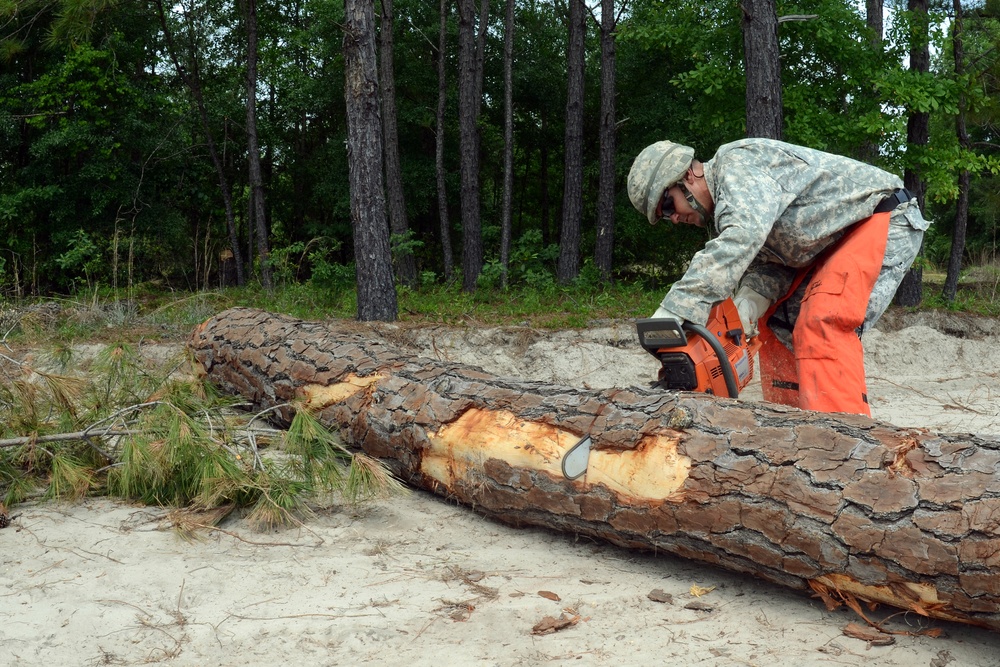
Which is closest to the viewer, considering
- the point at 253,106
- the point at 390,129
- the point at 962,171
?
the point at 962,171

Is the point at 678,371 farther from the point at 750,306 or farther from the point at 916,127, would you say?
the point at 916,127

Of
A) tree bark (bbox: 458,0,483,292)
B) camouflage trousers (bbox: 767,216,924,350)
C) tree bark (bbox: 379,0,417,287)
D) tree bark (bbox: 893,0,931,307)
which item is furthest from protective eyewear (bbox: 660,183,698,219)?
tree bark (bbox: 379,0,417,287)

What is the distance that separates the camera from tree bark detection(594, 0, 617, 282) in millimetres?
11883

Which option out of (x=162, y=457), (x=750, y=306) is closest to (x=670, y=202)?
(x=750, y=306)

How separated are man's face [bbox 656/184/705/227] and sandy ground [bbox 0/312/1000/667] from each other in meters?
1.51

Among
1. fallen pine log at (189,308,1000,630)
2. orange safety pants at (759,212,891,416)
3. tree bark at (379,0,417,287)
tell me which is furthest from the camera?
tree bark at (379,0,417,287)

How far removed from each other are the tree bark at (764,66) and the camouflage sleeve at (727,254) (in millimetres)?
4662

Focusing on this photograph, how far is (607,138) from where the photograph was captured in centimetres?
1243

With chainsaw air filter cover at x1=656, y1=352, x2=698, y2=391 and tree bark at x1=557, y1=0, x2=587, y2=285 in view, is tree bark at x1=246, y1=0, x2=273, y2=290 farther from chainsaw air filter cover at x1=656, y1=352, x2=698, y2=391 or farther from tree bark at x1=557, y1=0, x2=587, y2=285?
chainsaw air filter cover at x1=656, y1=352, x2=698, y2=391

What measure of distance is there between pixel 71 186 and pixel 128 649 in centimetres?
1239

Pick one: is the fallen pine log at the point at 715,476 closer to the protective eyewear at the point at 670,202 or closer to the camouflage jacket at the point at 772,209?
the camouflage jacket at the point at 772,209

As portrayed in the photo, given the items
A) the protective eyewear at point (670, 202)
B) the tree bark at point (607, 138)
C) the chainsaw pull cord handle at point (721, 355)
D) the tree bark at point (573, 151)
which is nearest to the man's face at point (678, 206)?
the protective eyewear at point (670, 202)

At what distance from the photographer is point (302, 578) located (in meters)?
2.85

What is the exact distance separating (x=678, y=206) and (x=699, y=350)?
728 mm
